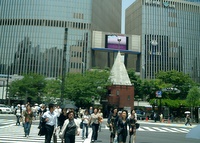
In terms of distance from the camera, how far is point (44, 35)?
3312 inches

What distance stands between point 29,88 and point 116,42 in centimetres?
3815

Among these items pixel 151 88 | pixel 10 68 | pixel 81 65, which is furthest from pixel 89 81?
pixel 10 68

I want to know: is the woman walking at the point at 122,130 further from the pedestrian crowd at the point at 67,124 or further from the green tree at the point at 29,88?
the green tree at the point at 29,88

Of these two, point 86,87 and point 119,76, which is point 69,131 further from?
point 119,76

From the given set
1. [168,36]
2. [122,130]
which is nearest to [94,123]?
[122,130]

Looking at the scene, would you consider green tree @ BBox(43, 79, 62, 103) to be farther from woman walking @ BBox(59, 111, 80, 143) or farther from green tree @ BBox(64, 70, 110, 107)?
woman walking @ BBox(59, 111, 80, 143)

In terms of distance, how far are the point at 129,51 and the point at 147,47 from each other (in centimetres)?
713

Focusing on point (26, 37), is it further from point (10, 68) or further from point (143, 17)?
point (143, 17)

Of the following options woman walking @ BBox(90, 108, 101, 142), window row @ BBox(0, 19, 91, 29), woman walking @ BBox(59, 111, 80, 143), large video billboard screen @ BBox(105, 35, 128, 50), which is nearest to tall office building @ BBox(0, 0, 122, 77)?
window row @ BBox(0, 19, 91, 29)

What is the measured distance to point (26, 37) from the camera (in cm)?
8362

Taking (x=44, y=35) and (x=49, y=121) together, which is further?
(x=44, y=35)

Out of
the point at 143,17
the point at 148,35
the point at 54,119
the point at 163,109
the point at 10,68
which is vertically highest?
the point at 143,17

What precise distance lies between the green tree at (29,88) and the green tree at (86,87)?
1168 cm

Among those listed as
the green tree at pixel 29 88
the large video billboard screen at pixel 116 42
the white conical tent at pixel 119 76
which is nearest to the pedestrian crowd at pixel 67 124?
the white conical tent at pixel 119 76
